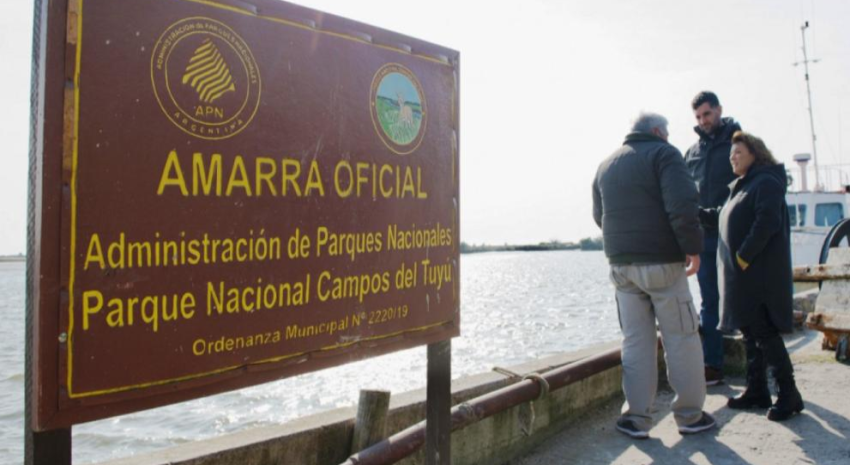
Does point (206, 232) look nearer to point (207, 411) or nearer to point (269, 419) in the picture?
point (269, 419)

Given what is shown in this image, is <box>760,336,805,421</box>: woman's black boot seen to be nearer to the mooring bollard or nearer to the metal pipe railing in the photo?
the metal pipe railing

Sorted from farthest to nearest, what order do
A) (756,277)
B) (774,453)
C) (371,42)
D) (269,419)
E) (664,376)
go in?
(269,419)
(664,376)
(756,277)
(774,453)
(371,42)

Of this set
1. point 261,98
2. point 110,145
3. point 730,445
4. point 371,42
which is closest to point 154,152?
point 110,145

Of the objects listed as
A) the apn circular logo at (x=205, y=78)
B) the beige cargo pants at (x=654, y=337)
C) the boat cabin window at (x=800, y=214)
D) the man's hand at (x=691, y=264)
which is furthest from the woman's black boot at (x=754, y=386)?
the boat cabin window at (x=800, y=214)

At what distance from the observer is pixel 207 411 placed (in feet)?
33.9

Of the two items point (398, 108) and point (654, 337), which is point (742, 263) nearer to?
point (654, 337)

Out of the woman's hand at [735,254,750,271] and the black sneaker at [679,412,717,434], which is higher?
the woman's hand at [735,254,750,271]

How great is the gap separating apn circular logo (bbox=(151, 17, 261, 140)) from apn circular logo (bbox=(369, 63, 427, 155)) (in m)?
0.53

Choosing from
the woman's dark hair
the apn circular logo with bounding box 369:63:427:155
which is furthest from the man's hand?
the apn circular logo with bounding box 369:63:427:155

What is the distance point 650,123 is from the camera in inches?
161

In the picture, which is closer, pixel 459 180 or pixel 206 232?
pixel 206 232

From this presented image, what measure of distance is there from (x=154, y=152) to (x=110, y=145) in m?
0.12

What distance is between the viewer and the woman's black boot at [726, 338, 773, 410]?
14.5 feet

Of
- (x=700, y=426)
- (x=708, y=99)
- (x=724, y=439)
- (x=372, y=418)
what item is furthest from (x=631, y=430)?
(x=708, y=99)
